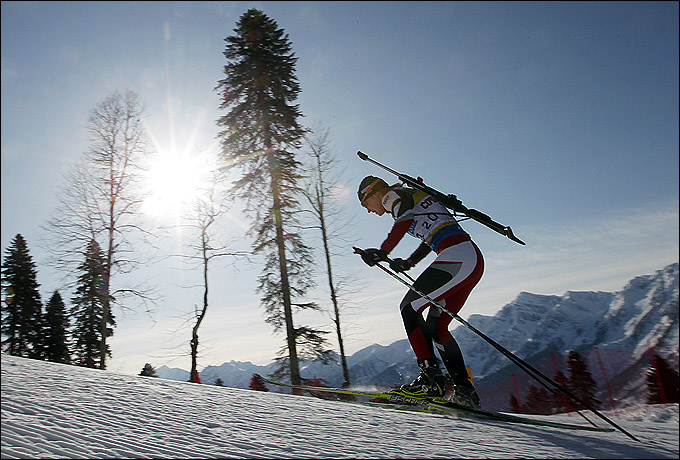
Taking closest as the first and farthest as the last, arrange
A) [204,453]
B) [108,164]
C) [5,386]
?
[204,453], [5,386], [108,164]

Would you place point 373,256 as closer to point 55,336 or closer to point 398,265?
point 398,265

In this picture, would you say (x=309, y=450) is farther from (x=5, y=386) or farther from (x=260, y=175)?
(x=260, y=175)

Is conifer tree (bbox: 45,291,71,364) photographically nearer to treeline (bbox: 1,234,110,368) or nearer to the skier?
treeline (bbox: 1,234,110,368)

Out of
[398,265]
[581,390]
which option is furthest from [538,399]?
[398,265]

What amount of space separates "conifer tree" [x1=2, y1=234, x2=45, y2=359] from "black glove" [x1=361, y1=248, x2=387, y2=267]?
2953 centimetres

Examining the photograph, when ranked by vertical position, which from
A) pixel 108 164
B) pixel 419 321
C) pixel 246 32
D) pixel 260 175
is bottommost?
pixel 419 321

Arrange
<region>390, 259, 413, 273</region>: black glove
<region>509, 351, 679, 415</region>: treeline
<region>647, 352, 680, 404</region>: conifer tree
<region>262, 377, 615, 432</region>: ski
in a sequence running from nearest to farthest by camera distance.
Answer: <region>262, 377, 615, 432</region>: ski → <region>390, 259, 413, 273</region>: black glove → <region>509, 351, 679, 415</region>: treeline → <region>647, 352, 680, 404</region>: conifer tree

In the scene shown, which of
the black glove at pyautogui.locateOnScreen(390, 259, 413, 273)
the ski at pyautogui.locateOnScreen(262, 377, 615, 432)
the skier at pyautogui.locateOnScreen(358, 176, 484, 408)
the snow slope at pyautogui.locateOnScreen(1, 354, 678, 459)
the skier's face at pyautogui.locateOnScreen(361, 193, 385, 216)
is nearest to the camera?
the snow slope at pyautogui.locateOnScreen(1, 354, 678, 459)

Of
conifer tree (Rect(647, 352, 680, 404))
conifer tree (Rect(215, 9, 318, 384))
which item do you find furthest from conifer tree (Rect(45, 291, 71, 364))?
conifer tree (Rect(647, 352, 680, 404))

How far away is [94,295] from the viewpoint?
12.4 meters

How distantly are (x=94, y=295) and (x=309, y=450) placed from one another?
1307cm

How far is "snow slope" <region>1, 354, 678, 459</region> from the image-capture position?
1931 millimetres

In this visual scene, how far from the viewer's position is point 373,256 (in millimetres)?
3684

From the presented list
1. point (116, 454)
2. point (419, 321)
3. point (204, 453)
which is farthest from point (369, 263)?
point (116, 454)
